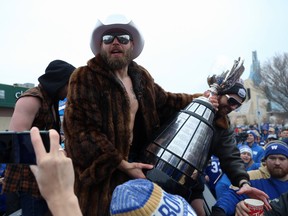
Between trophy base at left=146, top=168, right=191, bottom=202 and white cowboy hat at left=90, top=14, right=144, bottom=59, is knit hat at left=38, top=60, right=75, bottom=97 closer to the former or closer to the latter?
white cowboy hat at left=90, top=14, right=144, bottom=59

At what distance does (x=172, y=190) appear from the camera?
153 centimetres

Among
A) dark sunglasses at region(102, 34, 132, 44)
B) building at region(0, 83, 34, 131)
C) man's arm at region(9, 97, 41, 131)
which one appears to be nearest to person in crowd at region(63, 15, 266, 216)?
dark sunglasses at region(102, 34, 132, 44)

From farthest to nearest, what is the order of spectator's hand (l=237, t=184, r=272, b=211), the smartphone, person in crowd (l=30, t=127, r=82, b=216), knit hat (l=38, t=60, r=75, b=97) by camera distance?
knit hat (l=38, t=60, r=75, b=97) → spectator's hand (l=237, t=184, r=272, b=211) → the smartphone → person in crowd (l=30, t=127, r=82, b=216)

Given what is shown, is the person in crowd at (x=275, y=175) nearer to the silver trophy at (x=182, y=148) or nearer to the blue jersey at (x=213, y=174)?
the blue jersey at (x=213, y=174)

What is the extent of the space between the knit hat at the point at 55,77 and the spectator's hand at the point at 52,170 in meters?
1.74

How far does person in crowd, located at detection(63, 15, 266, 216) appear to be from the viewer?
65.8 inches

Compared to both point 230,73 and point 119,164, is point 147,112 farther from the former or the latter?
point 230,73

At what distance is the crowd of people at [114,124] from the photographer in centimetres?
165

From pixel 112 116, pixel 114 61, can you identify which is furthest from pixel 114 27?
pixel 112 116

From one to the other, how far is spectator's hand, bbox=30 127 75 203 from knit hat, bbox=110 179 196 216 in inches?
13.3

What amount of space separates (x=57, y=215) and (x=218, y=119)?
1.62 meters

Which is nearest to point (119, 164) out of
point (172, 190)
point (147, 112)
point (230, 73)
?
point (172, 190)

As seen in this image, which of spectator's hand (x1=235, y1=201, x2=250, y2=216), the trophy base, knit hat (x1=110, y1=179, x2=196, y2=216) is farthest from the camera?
spectator's hand (x1=235, y1=201, x2=250, y2=216)

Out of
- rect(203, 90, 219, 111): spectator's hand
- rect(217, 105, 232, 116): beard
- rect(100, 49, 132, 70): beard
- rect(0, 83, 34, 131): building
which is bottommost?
rect(0, 83, 34, 131): building
